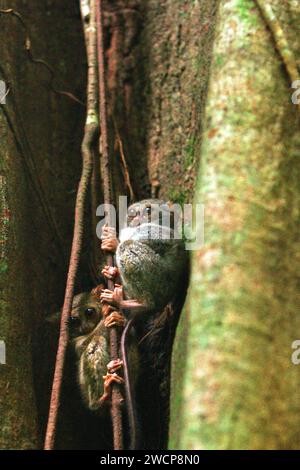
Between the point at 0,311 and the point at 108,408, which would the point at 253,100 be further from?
the point at 108,408

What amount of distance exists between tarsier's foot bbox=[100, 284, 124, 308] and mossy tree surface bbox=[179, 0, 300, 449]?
40.2 inches

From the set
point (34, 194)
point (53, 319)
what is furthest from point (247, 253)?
point (34, 194)

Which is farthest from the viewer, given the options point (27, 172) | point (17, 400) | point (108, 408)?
point (27, 172)

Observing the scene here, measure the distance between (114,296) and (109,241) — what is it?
342 mm

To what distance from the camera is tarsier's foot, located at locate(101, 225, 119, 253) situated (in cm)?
407

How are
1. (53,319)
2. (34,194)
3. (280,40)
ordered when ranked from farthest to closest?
(34,194) < (53,319) < (280,40)

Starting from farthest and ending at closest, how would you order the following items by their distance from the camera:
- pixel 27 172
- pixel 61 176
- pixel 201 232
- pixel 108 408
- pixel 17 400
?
pixel 61 176
pixel 27 172
pixel 108 408
pixel 17 400
pixel 201 232

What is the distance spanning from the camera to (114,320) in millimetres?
3910

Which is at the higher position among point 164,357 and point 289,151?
point 289,151

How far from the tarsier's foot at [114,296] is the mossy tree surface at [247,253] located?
102 cm

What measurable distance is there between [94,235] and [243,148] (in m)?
1.68

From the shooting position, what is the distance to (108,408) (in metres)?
4.02

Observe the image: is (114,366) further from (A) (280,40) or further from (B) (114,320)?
(A) (280,40)
